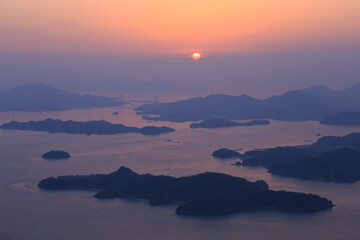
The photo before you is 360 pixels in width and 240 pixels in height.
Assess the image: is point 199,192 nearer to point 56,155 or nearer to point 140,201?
point 140,201

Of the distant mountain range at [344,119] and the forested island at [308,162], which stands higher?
the distant mountain range at [344,119]

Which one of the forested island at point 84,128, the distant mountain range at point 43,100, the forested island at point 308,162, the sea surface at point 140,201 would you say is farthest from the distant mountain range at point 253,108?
the forested island at point 308,162

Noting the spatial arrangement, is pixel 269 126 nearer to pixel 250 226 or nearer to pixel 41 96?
pixel 250 226

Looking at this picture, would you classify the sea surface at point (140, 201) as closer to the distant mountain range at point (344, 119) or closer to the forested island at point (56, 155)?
the forested island at point (56, 155)

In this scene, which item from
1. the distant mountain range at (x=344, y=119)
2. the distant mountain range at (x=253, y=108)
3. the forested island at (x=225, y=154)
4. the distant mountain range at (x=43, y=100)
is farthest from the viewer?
the distant mountain range at (x=43, y=100)

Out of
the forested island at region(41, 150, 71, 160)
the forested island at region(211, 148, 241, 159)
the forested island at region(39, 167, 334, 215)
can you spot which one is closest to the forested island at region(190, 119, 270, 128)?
the forested island at region(211, 148, 241, 159)

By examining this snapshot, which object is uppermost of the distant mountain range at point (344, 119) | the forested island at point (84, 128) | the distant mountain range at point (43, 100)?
the distant mountain range at point (43, 100)

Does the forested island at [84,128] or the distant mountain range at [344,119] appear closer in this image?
the forested island at [84,128]

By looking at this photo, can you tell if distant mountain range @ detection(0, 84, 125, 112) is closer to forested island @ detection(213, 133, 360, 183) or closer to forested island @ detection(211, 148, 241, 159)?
forested island @ detection(211, 148, 241, 159)
